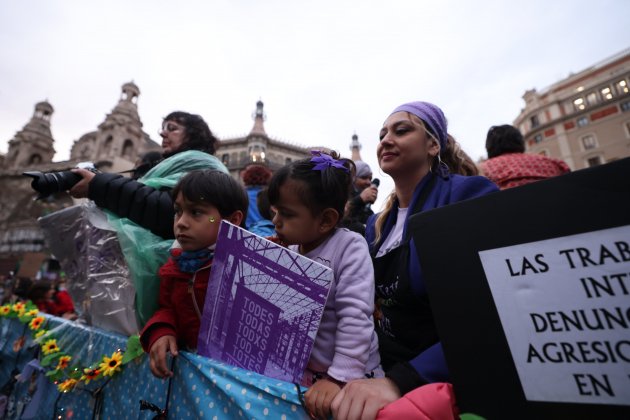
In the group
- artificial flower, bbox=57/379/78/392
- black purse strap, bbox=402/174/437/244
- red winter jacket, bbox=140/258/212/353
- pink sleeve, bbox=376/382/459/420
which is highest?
black purse strap, bbox=402/174/437/244

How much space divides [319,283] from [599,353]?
2.06ft

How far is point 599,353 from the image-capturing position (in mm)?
534

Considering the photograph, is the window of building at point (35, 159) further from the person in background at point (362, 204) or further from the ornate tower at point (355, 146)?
the person in background at point (362, 204)

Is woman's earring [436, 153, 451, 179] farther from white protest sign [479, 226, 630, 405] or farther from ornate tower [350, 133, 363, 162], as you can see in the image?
ornate tower [350, 133, 363, 162]

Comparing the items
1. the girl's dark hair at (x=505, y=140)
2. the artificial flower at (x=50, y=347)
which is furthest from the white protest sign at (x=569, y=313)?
the artificial flower at (x=50, y=347)

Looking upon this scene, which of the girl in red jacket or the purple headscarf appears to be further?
the purple headscarf

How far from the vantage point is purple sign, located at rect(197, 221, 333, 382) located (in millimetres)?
958

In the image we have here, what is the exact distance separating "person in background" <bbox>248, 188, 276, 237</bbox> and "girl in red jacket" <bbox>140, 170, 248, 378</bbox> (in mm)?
953

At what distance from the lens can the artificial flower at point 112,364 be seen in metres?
1.65

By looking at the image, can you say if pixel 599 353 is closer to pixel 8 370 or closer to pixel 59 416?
pixel 59 416

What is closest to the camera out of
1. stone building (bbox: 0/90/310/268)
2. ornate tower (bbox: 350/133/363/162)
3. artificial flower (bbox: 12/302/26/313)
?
artificial flower (bbox: 12/302/26/313)

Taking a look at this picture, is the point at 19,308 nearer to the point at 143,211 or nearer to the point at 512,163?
the point at 143,211

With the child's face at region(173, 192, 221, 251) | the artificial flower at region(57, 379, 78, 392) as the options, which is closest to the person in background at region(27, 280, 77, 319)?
the artificial flower at region(57, 379, 78, 392)

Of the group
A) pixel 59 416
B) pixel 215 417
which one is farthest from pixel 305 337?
pixel 59 416
